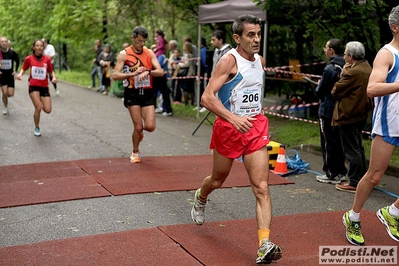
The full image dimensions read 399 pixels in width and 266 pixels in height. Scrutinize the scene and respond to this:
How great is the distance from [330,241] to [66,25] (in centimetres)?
2383

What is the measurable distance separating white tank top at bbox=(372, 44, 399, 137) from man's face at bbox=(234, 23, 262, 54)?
1121 millimetres

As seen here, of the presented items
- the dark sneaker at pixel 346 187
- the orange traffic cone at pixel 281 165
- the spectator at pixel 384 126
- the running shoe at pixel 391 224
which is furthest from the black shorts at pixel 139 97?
the running shoe at pixel 391 224

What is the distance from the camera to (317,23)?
13.2m

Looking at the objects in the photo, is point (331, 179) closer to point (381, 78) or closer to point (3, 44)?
point (381, 78)

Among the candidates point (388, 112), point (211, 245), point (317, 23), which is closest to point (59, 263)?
point (211, 245)

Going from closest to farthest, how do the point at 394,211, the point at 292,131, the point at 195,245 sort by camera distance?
the point at 195,245 < the point at 394,211 < the point at 292,131

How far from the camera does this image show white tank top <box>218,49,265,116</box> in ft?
18.6

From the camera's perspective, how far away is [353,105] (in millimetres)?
8117

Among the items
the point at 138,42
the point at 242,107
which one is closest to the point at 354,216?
the point at 242,107

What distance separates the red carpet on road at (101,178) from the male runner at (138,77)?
0.61 m

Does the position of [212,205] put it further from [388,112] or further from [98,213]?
[388,112]

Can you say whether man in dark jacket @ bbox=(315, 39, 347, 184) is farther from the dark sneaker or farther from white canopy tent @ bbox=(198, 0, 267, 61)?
white canopy tent @ bbox=(198, 0, 267, 61)

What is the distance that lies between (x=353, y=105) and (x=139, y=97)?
3.35 m

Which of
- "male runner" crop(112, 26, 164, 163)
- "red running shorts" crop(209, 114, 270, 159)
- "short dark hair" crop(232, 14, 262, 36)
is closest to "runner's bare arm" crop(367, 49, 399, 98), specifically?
"red running shorts" crop(209, 114, 270, 159)
